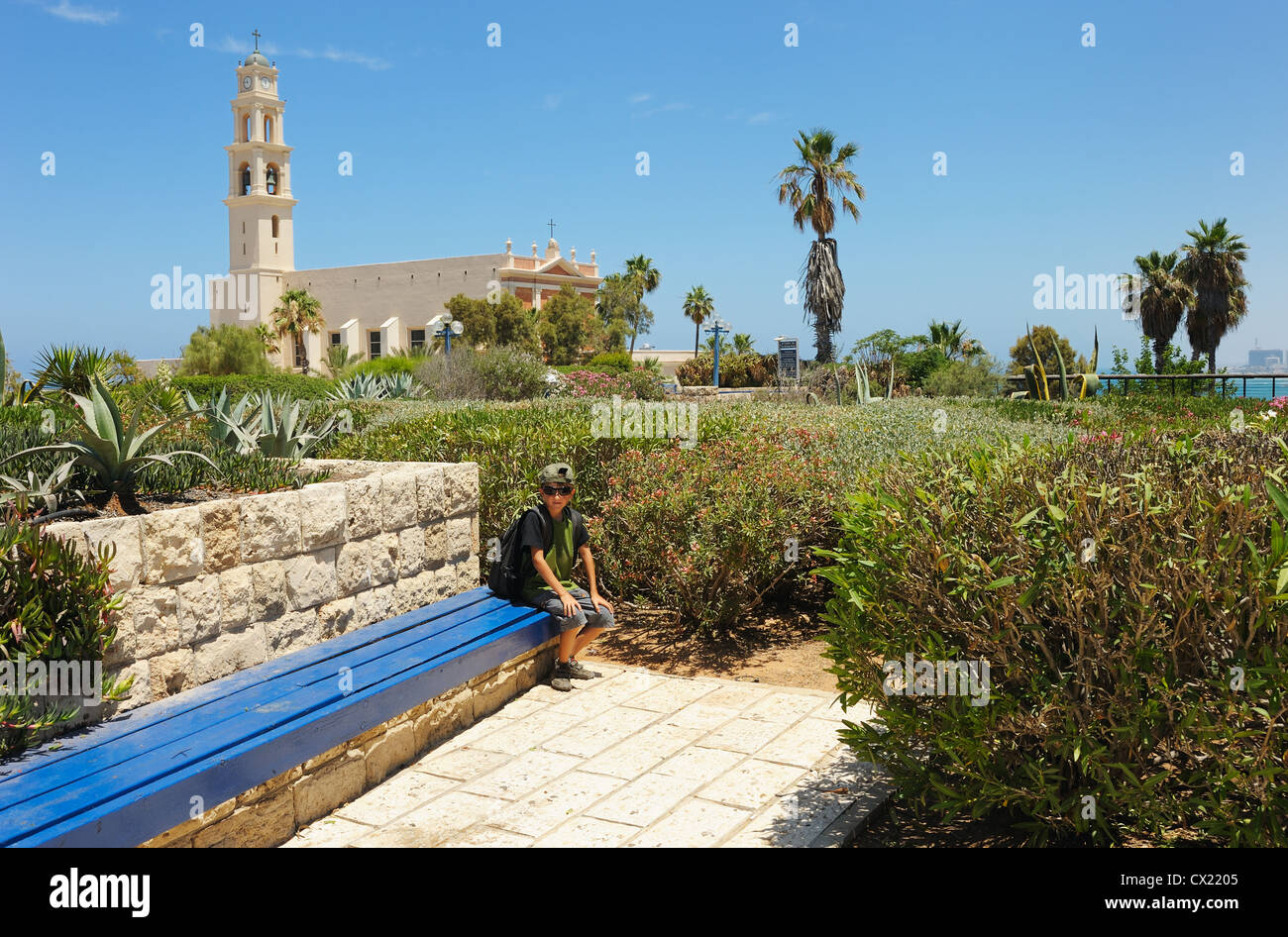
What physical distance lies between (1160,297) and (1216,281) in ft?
6.84

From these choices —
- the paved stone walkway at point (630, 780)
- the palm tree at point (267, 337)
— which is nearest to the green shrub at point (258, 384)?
the paved stone walkway at point (630, 780)

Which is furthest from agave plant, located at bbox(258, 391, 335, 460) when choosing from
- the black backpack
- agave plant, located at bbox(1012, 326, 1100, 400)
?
agave plant, located at bbox(1012, 326, 1100, 400)

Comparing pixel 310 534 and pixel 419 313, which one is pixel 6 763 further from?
pixel 419 313

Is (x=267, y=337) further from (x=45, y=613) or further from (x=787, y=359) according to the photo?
(x=45, y=613)

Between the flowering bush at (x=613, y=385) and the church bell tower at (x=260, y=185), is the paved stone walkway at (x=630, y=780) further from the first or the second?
the church bell tower at (x=260, y=185)

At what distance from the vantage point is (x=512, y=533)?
5.50 meters

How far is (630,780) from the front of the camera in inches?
159

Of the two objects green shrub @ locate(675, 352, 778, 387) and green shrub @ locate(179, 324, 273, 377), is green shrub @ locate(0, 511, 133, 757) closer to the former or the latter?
green shrub @ locate(179, 324, 273, 377)

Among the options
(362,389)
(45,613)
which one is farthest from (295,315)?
(45,613)

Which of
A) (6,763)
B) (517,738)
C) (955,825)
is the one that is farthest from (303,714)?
(955,825)

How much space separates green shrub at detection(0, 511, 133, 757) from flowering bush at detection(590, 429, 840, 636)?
330 centimetres

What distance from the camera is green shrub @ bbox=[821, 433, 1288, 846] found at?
2.63m
